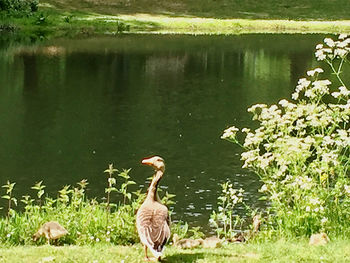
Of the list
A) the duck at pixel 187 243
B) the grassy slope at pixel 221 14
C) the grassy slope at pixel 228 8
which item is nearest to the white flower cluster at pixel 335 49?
the duck at pixel 187 243

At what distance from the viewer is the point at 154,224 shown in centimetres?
997

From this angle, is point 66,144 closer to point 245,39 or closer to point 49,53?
point 49,53

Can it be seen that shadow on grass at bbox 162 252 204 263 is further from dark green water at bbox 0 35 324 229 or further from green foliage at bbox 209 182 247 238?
dark green water at bbox 0 35 324 229

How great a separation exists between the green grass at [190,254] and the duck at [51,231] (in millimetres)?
533

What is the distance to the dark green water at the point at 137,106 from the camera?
71.7ft

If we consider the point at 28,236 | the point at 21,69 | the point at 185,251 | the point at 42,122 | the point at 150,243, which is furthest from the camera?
the point at 21,69

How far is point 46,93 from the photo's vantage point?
37969mm

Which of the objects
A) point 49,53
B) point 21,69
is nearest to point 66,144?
point 21,69

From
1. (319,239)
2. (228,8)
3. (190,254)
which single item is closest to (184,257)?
(190,254)

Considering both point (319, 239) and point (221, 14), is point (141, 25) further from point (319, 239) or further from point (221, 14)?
point (319, 239)

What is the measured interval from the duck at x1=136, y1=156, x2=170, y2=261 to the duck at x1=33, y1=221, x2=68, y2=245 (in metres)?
2.35

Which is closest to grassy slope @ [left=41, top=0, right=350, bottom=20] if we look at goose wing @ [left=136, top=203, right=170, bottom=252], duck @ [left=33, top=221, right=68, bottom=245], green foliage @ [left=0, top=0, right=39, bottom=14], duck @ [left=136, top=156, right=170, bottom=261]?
green foliage @ [left=0, top=0, right=39, bottom=14]

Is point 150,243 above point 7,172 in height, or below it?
above

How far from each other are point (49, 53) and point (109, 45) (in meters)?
7.59
